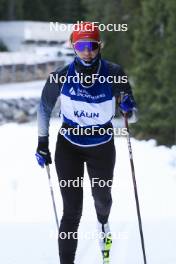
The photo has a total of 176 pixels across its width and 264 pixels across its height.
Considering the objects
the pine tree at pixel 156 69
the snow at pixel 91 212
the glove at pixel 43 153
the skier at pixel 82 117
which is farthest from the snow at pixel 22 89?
the skier at pixel 82 117

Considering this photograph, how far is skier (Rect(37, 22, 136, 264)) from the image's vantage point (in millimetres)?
4059

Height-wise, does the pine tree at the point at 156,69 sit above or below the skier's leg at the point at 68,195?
above

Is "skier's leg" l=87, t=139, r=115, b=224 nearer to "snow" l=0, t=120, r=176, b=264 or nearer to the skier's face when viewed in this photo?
the skier's face

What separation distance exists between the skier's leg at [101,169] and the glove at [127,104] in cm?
25

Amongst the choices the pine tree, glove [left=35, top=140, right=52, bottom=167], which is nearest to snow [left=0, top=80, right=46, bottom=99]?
the pine tree

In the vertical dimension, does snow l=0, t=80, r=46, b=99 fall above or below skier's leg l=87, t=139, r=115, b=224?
above

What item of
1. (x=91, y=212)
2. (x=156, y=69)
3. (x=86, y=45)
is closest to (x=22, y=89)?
(x=156, y=69)

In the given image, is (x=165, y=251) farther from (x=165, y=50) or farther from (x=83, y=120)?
(x=165, y=50)

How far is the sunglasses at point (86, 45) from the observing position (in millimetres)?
4031

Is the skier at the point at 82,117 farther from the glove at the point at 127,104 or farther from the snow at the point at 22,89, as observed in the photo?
the snow at the point at 22,89

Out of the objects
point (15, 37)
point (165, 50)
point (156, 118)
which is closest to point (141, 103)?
point (156, 118)

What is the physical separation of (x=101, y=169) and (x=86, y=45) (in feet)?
2.74

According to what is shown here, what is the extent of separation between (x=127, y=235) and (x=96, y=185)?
162 centimetres

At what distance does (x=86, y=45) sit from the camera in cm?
404
